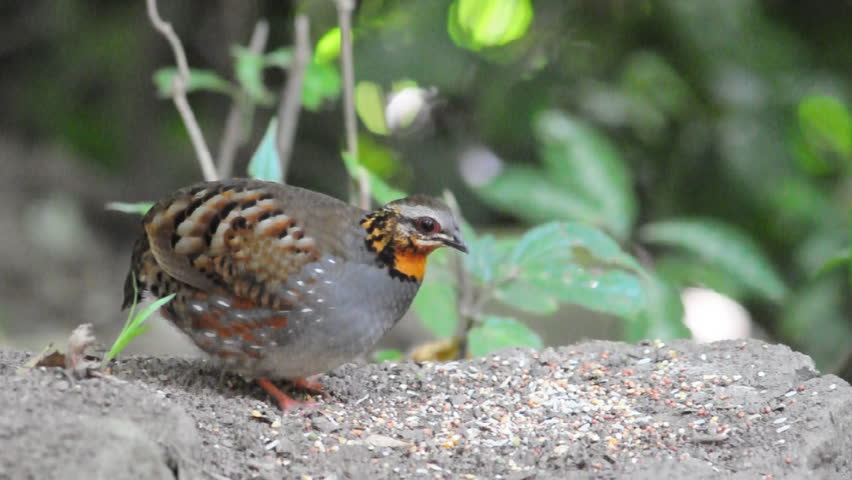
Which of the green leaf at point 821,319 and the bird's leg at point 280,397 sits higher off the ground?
the green leaf at point 821,319

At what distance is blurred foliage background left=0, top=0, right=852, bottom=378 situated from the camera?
18.1ft

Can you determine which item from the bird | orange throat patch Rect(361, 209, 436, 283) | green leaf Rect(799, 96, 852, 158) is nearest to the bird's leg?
the bird

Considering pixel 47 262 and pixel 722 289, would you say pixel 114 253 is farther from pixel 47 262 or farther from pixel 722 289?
pixel 722 289

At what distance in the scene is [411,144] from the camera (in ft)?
22.5

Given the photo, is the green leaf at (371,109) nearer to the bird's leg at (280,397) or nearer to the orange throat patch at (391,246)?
the orange throat patch at (391,246)

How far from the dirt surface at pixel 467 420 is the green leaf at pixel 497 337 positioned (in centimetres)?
23

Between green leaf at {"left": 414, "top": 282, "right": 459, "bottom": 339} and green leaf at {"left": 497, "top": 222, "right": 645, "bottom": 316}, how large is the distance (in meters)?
0.25

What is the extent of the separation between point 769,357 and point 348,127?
1947 millimetres

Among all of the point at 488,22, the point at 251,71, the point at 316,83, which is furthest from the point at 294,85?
the point at 488,22

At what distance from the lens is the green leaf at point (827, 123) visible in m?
5.48

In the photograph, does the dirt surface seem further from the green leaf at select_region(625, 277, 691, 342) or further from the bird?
the green leaf at select_region(625, 277, 691, 342)

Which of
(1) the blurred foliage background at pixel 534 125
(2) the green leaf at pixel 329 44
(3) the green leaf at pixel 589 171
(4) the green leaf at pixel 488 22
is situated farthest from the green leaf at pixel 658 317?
(2) the green leaf at pixel 329 44

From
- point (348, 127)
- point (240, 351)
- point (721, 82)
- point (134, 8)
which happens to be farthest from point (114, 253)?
point (240, 351)

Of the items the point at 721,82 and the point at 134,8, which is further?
the point at 134,8
